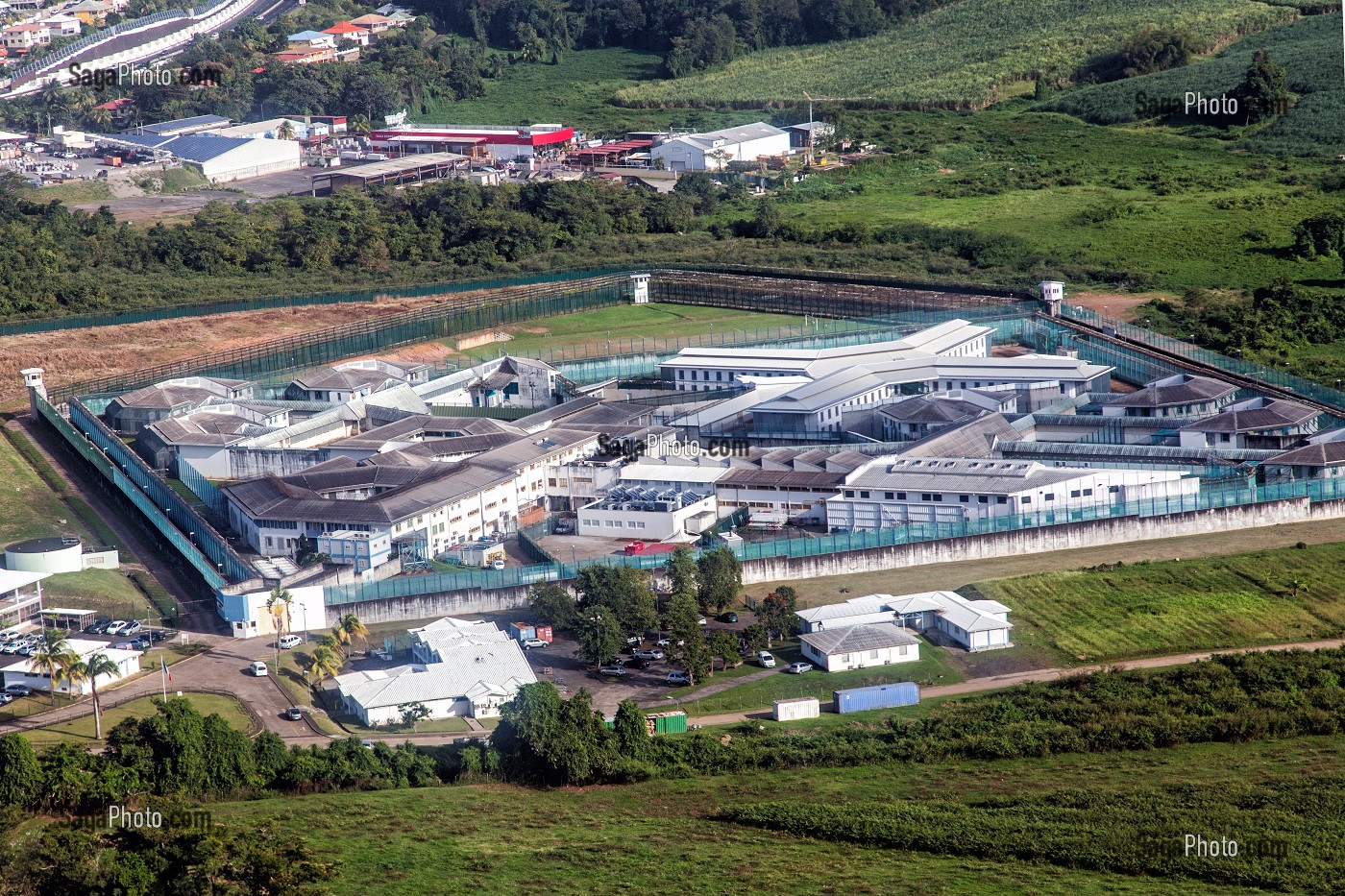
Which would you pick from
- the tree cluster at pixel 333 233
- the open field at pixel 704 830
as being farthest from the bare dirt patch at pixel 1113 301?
the open field at pixel 704 830

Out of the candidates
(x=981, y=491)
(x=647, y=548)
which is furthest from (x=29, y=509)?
(x=981, y=491)

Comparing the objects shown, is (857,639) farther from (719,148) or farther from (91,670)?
(719,148)

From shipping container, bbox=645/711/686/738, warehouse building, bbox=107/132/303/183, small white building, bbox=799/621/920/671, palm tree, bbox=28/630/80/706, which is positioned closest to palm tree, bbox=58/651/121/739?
palm tree, bbox=28/630/80/706

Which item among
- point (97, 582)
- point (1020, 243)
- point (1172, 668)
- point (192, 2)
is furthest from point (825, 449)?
point (192, 2)

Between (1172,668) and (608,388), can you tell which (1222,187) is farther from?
(1172,668)

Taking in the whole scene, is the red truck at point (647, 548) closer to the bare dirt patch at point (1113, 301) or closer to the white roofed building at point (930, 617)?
the white roofed building at point (930, 617)

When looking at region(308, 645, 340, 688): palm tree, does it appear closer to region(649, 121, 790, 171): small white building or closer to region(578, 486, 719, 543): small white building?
region(578, 486, 719, 543): small white building
